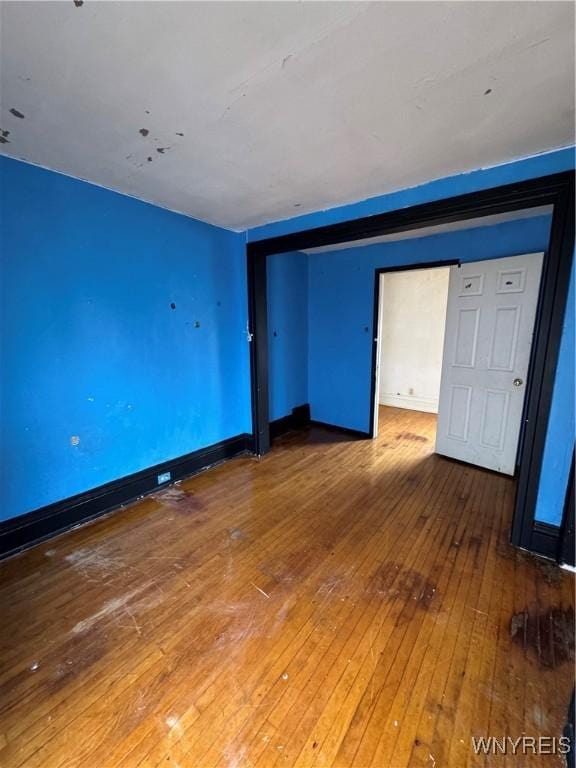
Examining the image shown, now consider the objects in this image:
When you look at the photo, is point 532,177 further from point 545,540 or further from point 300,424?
point 300,424

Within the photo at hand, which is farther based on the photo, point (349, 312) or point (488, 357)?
point (349, 312)

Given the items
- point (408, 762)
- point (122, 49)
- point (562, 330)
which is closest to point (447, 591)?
point (408, 762)

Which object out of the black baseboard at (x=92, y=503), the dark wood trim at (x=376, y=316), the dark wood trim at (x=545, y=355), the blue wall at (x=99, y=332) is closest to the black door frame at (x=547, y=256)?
the dark wood trim at (x=545, y=355)

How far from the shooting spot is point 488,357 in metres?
3.11

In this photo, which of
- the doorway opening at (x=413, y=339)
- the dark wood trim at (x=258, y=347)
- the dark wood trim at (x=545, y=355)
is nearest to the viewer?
the dark wood trim at (x=545, y=355)

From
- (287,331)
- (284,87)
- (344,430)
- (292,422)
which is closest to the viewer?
(284,87)

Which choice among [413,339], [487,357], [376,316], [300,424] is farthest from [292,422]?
[413,339]

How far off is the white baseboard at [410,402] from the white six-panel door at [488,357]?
6.35ft

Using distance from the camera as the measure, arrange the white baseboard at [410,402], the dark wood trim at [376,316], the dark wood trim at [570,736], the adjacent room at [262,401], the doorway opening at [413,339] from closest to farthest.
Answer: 1. the dark wood trim at [570,736]
2. the adjacent room at [262,401]
3. the dark wood trim at [376,316]
4. the doorway opening at [413,339]
5. the white baseboard at [410,402]

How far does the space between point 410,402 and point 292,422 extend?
7.64ft

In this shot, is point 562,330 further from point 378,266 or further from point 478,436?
point 378,266

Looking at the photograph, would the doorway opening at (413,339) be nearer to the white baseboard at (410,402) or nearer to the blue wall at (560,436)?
the white baseboard at (410,402)

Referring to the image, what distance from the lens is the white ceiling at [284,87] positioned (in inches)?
40.3

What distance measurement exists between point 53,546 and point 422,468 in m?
3.16
